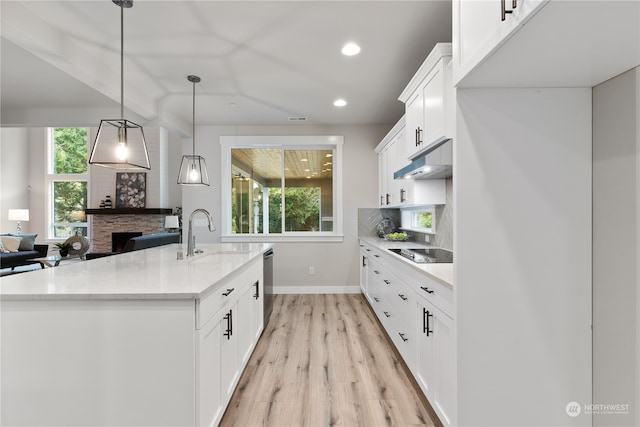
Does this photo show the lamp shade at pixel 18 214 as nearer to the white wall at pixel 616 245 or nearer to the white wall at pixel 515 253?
the white wall at pixel 515 253

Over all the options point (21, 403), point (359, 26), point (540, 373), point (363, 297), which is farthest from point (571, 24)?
point (363, 297)

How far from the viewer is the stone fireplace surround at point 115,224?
24.7 ft

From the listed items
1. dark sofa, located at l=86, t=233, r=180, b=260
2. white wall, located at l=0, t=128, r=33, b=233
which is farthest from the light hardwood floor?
white wall, located at l=0, t=128, r=33, b=233

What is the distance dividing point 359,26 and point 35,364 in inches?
110

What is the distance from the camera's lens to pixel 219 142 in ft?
15.9

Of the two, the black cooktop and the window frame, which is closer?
the black cooktop

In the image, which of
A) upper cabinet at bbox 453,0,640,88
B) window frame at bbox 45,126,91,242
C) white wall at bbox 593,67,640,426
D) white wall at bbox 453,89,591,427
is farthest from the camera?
window frame at bbox 45,126,91,242

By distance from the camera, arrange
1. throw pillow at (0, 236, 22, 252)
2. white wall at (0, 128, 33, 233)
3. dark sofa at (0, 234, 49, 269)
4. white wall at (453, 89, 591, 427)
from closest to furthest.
Result: 1. white wall at (453, 89, 591, 427)
2. dark sofa at (0, 234, 49, 269)
3. throw pillow at (0, 236, 22, 252)
4. white wall at (0, 128, 33, 233)

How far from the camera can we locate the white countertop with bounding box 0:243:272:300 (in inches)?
53.8

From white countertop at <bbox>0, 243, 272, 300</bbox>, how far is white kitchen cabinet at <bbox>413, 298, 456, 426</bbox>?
1.24m

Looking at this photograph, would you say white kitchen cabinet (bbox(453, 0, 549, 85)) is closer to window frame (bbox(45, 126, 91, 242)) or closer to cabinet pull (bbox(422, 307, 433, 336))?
cabinet pull (bbox(422, 307, 433, 336))

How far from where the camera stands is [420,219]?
4.04m

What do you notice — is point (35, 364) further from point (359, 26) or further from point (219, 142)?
point (219, 142)

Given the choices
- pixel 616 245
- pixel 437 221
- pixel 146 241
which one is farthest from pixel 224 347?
pixel 146 241
